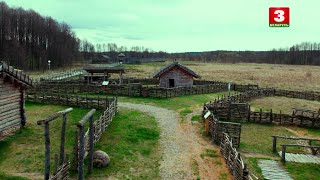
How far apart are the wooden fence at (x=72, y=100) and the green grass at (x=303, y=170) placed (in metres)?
16.1

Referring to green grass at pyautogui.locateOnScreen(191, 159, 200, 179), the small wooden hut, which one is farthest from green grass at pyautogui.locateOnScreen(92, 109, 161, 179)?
the small wooden hut

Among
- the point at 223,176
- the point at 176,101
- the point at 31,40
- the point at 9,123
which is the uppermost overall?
the point at 31,40

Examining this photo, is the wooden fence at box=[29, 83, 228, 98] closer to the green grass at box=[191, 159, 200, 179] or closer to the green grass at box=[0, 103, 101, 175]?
the green grass at box=[0, 103, 101, 175]

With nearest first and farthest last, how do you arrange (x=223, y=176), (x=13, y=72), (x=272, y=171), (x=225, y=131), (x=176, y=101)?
(x=223, y=176) → (x=272, y=171) → (x=225, y=131) → (x=13, y=72) → (x=176, y=101)

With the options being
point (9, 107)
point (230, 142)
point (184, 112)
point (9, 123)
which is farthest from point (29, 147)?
point (184, 112)

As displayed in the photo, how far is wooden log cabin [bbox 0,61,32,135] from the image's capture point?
21.5 meters

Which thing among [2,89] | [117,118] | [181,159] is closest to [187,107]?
[117,118]

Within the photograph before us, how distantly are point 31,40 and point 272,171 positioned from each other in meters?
92.9

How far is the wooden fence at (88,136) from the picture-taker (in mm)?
14031

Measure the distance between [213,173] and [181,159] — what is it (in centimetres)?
239

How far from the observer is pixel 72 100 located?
1270 inches

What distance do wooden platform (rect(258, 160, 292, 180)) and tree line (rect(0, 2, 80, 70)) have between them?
7509 centimetres

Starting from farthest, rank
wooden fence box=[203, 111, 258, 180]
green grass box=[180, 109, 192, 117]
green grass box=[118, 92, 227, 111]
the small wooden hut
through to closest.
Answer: the small wooden hut, green grass box=[118, 92, 227, 111], green grass box=[180, 109, 192, 117], wooden fence box=[203, 111, 258, 180]

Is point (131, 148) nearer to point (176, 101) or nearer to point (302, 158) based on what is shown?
point (302, 158)
